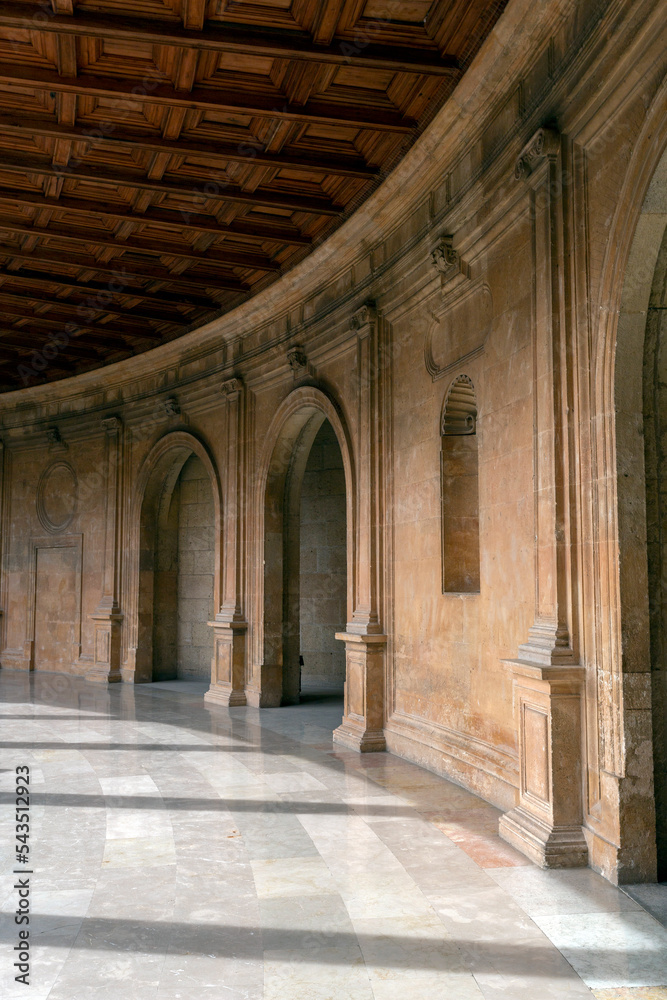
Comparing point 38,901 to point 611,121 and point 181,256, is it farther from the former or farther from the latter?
point 181,256

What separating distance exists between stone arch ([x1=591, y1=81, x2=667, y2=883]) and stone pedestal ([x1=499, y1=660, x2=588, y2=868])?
195mm

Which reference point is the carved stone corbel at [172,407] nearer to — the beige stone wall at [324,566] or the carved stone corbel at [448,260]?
the beige stone wall at [324,566]

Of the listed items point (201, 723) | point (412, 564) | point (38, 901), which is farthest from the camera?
point (201, 723)

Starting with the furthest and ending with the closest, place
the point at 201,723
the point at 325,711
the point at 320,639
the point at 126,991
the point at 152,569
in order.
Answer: the point at 152,569 < the point at 320,639 < the point at 325,711 < the point at 201,723 < the point at 126,991

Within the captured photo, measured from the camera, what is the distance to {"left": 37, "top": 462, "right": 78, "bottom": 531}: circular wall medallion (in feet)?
54.2

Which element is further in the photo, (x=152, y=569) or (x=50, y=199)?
(x=152, y=569)

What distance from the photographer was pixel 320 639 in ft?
46.9

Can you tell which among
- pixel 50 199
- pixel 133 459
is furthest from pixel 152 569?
pixel 50 199

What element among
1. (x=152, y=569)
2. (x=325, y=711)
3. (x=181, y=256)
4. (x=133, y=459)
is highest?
(x=181, y=256)

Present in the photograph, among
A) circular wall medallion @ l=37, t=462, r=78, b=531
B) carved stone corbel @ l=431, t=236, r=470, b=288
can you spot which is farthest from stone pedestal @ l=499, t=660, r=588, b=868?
circular wall medallion @ l=37, t=462, r=78, b=531

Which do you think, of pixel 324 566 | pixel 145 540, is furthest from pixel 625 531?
pixel 145 540

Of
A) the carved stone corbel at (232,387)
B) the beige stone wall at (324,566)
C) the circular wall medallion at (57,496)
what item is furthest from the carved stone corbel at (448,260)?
the circular wall medallion at (57,496)

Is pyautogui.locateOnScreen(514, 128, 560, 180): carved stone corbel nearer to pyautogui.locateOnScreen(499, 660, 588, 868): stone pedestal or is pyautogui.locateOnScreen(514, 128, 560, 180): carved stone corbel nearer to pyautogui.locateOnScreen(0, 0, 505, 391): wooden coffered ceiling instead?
pyautogui.locateOnScreen(0, 0, 505, 391): wooden coffered ceiling

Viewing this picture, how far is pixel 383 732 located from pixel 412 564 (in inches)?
69.4
